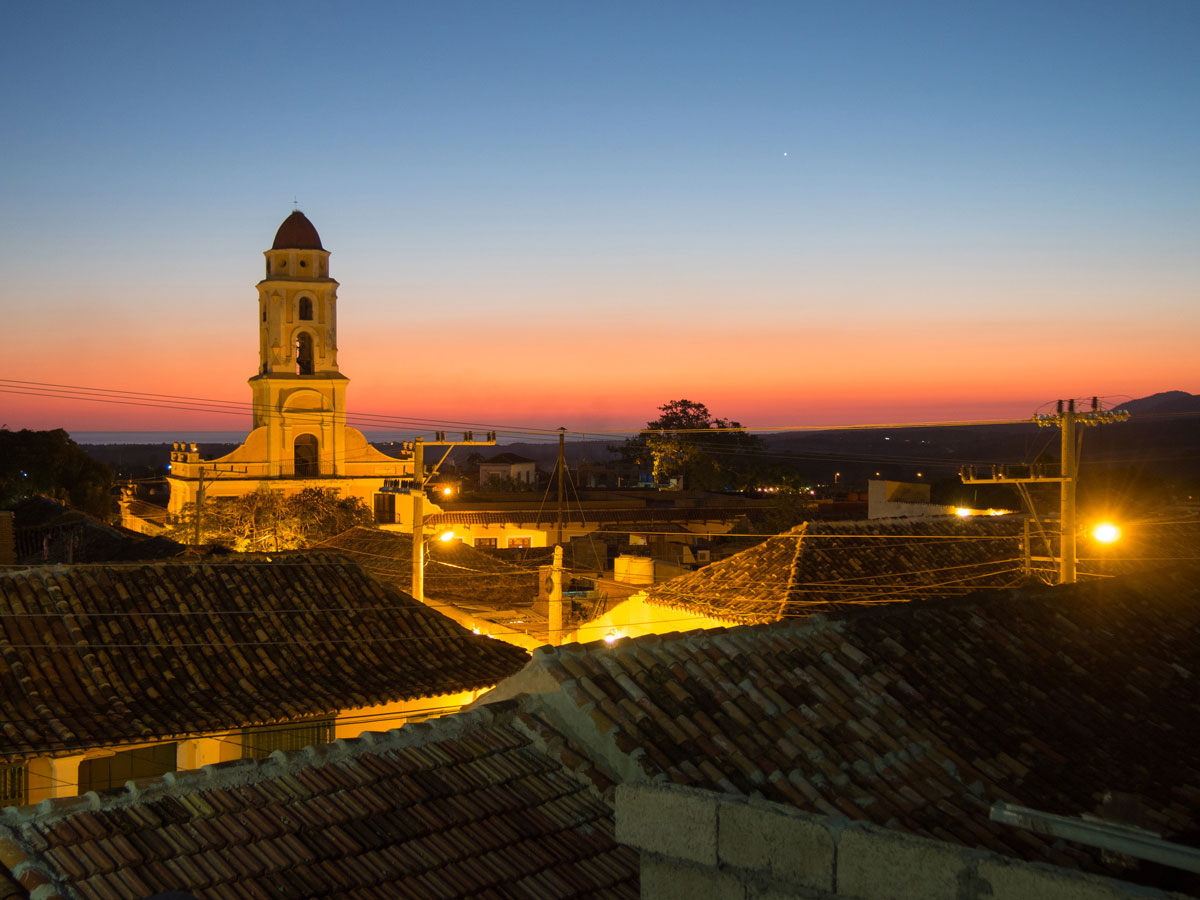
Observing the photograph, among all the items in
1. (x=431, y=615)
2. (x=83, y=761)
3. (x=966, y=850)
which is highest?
(x=966, y=850)

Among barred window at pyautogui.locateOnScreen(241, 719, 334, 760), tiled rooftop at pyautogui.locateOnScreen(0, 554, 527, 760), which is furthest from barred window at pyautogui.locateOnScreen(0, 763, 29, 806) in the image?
barred window at pyautogui.locateOnScreen(241, 719, 334, 760)

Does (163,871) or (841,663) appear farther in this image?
(841,663)

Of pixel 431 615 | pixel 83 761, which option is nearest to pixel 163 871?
pixel 83 761

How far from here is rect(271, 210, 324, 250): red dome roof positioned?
46.8m

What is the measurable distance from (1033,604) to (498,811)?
5.72 m

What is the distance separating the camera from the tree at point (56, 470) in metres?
52.2

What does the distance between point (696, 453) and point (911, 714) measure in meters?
62.9

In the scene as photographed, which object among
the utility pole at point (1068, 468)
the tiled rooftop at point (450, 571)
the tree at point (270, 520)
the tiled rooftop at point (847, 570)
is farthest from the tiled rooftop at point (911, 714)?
the tree at point (270, 520)

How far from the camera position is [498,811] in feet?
18.9

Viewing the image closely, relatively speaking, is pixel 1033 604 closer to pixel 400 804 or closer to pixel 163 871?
pixel 400 804

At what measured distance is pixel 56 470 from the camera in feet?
177

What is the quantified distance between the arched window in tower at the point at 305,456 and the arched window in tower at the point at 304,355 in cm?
294

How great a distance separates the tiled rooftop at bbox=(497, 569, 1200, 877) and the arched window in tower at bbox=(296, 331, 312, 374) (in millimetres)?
42129

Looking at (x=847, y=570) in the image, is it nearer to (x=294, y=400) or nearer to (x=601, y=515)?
(x=601, y=515)
